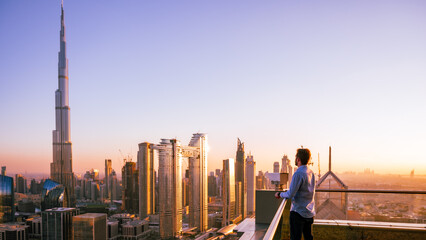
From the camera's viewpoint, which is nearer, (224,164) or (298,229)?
(298,229)

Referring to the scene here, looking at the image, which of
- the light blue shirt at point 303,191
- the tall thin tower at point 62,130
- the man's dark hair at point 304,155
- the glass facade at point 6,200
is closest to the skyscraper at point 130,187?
the tall thin tower at point 62,130

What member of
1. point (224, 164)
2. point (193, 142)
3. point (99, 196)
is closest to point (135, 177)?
point (99, 196)

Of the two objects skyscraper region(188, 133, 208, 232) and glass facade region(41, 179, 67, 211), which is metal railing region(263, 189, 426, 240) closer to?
skyscraper region(188, 133, 208, 232)

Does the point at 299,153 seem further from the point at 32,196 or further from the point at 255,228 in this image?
the point at 32,196

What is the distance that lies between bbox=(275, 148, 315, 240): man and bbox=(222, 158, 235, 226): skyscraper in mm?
70729

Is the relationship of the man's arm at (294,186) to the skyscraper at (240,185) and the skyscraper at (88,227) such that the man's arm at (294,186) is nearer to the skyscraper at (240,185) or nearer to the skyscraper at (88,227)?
the skyscraper at (88,227)

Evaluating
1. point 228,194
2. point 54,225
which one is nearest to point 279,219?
point 54,225

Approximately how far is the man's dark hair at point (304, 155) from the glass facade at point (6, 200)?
73.0 meters

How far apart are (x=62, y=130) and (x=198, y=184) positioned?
7038cm

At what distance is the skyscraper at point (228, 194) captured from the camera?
70.9m

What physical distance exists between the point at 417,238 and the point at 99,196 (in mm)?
101419

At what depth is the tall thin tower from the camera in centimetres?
9912

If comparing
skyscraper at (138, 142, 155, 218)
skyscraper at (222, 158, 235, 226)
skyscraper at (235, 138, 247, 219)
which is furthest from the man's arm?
skyscraper at (235, 138, 247, 219)

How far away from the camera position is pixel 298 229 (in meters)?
2.70
